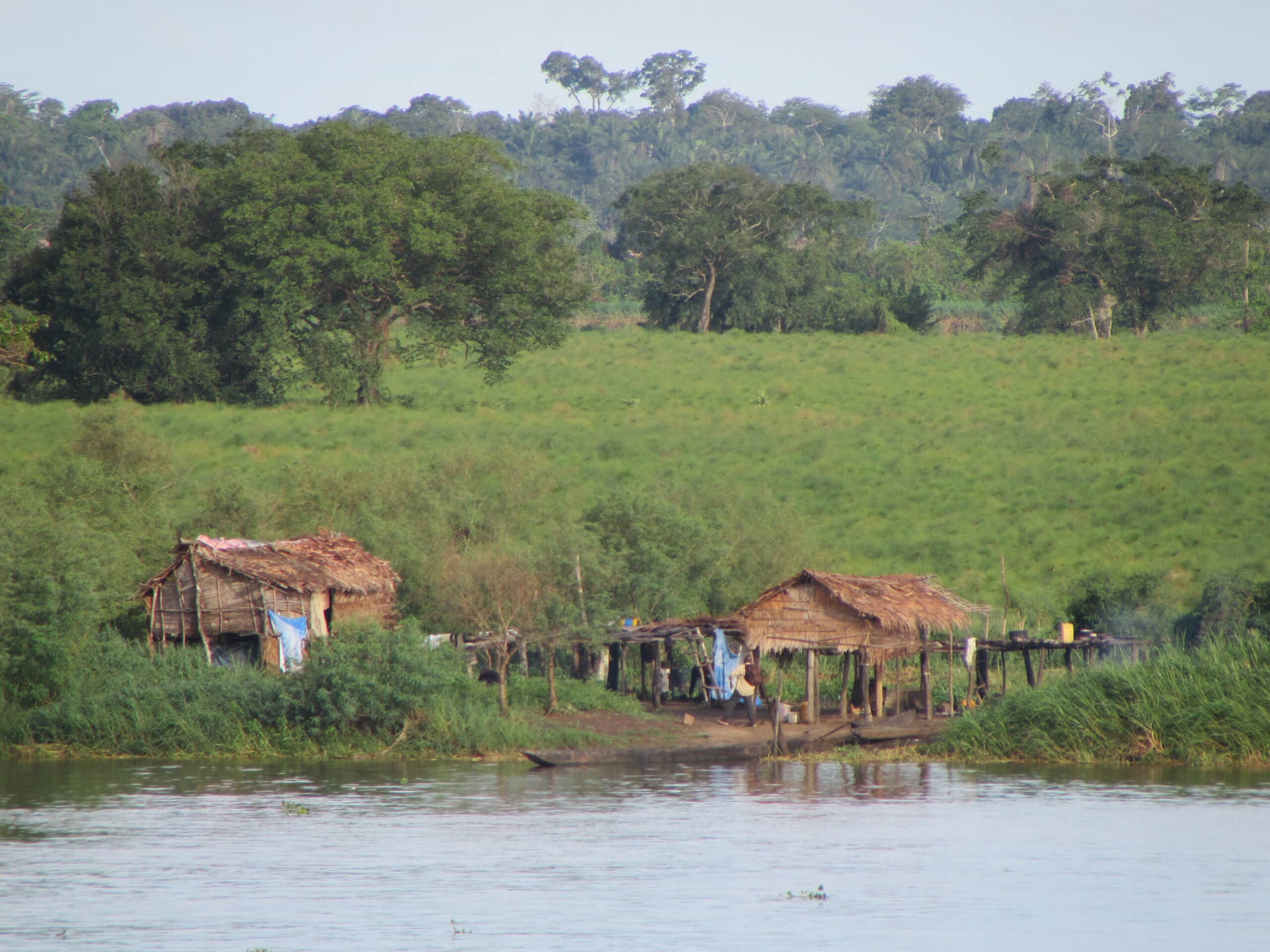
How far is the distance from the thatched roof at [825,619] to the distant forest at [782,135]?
3361 inches

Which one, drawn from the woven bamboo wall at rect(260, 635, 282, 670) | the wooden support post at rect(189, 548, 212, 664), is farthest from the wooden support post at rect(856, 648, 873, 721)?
the wooden support post at rect(189, 548, 212, 664)

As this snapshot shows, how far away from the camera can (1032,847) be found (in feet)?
56.9

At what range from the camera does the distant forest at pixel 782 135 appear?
113562mm

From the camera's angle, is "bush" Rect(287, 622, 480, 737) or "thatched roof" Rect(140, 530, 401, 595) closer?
"bush" Rect(287, 622, 480, 737)

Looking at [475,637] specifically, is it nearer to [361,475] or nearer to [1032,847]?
[361,475]

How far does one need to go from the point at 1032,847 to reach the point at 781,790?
434cm

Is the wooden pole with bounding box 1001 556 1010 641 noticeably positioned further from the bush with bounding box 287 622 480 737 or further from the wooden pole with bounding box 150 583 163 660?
the wooden pole with bounding box 150 583 163 660

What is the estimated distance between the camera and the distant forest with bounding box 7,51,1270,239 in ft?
373

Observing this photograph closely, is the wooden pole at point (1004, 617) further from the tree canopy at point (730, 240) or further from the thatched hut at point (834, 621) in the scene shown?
the tree canopy at point (730, 240)

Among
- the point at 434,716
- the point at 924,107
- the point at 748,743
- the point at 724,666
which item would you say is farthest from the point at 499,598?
the point at 924,107

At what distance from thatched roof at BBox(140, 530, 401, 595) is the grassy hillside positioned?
6.17ft

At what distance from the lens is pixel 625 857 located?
54.2ft

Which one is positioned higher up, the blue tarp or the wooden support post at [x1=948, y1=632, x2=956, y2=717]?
the blue tarp

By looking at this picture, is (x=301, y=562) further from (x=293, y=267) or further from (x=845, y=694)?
(x=293, y=267)
